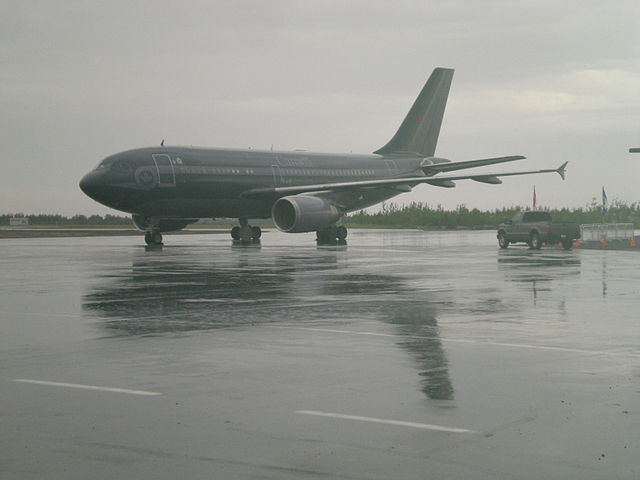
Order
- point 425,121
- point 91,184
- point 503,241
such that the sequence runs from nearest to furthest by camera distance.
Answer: point 91,184
point 503,241
point 425,121

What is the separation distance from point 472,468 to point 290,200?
35.1 m

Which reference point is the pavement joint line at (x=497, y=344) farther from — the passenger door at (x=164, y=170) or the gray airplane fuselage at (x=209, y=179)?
the passenger door at (x=164, y=170)

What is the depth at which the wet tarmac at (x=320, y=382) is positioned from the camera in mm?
6281

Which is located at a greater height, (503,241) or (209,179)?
(209,179)


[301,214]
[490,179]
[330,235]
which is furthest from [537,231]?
[301,214]

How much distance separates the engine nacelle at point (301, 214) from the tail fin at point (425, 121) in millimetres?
15273

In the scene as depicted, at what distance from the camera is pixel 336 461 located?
6211mm

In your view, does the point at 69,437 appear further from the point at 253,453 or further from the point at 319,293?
the point at 319,293

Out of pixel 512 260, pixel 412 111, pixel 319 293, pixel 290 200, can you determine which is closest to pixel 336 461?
pixel 319 293

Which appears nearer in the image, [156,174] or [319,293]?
[319,293]

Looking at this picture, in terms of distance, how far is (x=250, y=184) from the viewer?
147 feet

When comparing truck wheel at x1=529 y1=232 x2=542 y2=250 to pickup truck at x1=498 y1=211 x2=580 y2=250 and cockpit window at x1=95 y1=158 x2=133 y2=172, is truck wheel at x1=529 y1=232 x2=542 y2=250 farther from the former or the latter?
cockpit window at x1=95 y1=158 x2=133 y2=172

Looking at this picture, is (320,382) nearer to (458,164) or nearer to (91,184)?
(91,184)

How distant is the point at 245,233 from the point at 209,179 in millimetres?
4599
